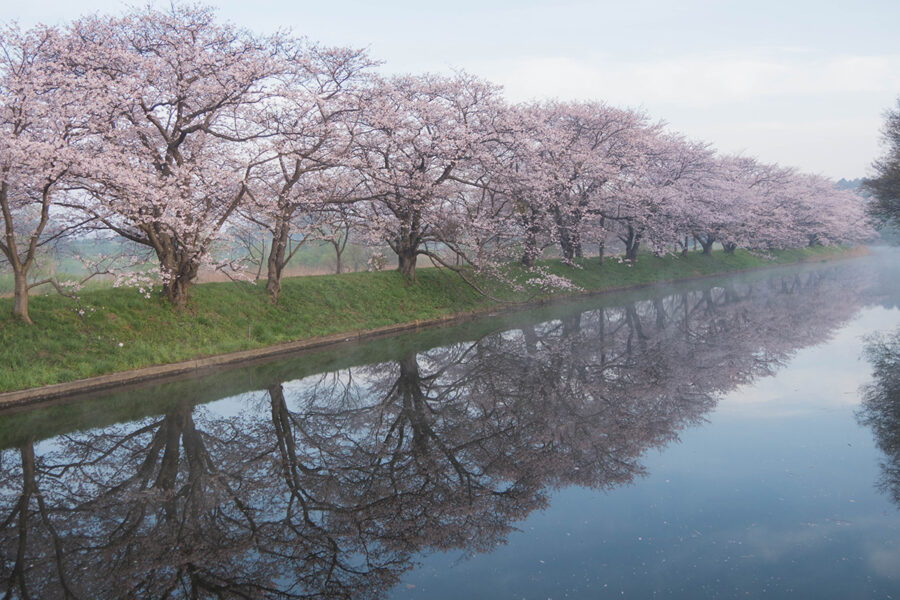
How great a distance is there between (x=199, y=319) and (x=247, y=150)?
19.6 feet

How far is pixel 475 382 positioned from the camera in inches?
529

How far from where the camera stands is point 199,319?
1875 cm

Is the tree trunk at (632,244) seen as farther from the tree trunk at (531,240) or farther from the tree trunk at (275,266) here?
the tree trunk at (275,266)

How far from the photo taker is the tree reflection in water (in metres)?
7.58

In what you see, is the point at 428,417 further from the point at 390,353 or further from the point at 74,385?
the point at 74,385

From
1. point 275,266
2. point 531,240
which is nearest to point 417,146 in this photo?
point 275,266

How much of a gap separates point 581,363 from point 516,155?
16057mm

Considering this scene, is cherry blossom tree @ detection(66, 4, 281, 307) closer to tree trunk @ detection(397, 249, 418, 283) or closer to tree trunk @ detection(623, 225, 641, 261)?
tree trunk @ detection(397, 249, 418, 283)

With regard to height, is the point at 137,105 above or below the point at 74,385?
above

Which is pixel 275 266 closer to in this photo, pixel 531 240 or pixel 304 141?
pixel 304 141

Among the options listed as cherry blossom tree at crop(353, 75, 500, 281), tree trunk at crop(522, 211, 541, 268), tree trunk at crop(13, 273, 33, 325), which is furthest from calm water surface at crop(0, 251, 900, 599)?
tree trunk at crop(522, 211, 541, 268)

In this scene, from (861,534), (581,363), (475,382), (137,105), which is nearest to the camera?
(861,534)

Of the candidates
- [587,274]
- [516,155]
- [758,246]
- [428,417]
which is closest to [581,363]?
[428,417]

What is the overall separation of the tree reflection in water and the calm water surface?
58mm
